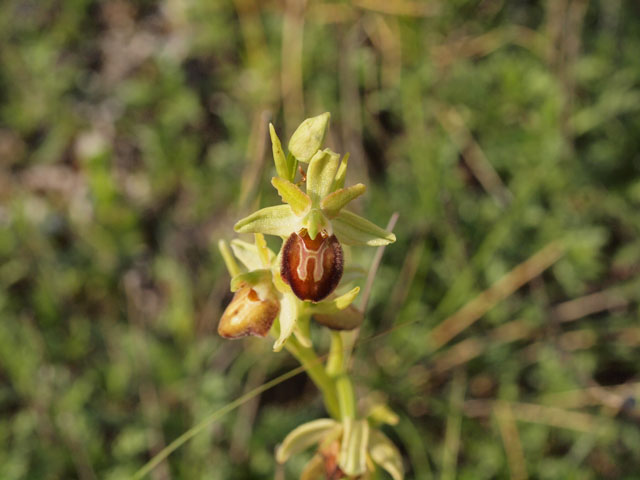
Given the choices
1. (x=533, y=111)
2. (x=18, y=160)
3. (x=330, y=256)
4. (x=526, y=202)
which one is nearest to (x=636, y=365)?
(x=526, y=202)

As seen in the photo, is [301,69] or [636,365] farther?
[301,69]

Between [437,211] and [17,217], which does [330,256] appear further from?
[17,217]

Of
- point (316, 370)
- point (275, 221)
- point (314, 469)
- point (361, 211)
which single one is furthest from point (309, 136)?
point (361, 211)

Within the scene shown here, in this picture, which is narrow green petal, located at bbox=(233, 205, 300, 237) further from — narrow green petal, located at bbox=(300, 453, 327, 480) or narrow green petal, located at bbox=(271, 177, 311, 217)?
Result: narrow green petal, located at bbox=(300, 453, 327, 480)

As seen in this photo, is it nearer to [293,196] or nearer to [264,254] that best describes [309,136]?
[293,196]

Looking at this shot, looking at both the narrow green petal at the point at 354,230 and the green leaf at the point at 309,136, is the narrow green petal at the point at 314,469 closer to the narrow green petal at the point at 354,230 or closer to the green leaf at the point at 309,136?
the narrow green petal at the point at 354,230

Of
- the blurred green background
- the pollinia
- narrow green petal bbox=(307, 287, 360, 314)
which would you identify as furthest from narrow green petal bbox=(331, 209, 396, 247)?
the blurred green background
